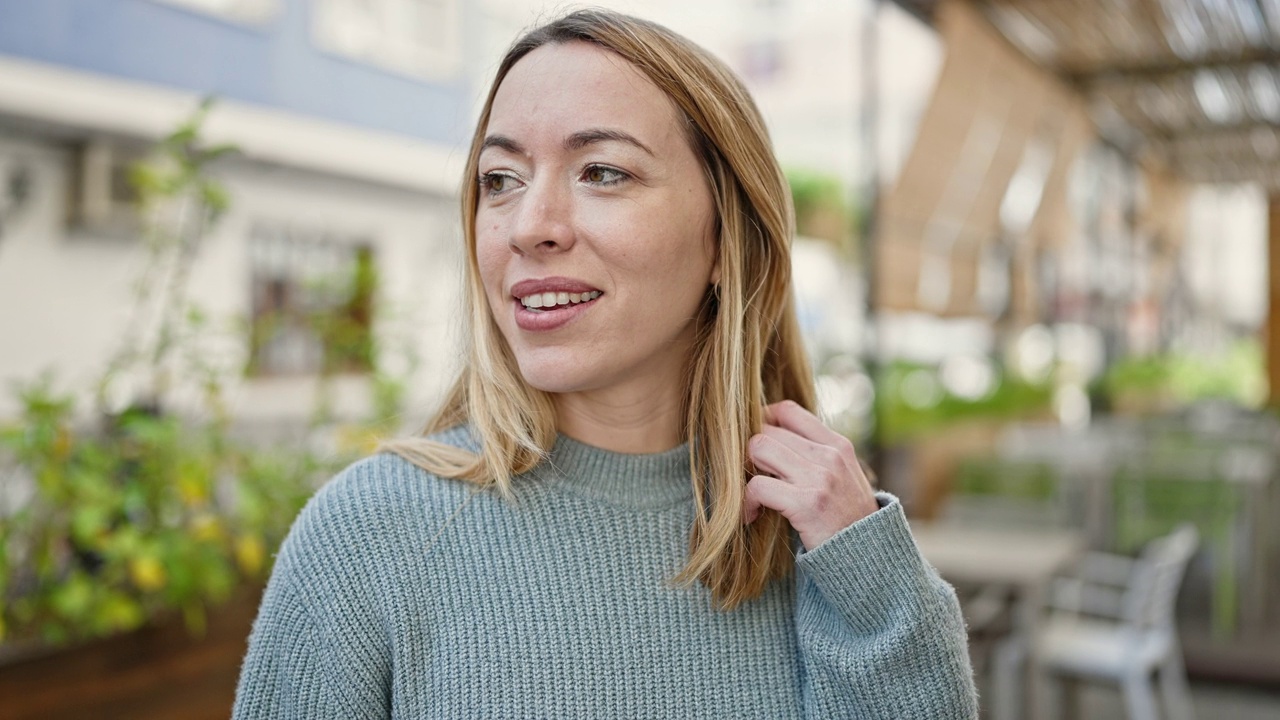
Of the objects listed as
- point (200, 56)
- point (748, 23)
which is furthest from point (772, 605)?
point (748, 23)

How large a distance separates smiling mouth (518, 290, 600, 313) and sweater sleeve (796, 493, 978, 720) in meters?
0.33

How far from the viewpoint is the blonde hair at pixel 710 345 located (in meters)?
1.16

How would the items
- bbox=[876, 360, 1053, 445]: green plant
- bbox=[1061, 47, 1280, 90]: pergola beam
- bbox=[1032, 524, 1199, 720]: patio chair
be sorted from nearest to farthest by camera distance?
bbox=[1032, 524, 1199, 720]: patio chair < bbox=[876, 360, 1053, 445]: green plant < bbox=[1061, 47, 1280, 90]: pergola beam

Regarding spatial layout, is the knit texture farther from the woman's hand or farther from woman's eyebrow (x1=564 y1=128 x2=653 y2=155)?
woman's eyebrow (x1=564 y1=128 x2=653 y2=155)

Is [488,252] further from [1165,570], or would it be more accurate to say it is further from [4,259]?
[1165,570]

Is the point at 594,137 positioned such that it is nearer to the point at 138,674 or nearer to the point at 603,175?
the point at 603,175

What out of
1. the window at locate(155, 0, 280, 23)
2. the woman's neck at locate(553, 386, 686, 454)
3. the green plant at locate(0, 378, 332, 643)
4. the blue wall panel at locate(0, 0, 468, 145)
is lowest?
the green plant at locate(0, 378, 332, 643)

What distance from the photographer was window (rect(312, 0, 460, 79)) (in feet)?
14.8

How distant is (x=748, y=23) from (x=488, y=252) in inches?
759

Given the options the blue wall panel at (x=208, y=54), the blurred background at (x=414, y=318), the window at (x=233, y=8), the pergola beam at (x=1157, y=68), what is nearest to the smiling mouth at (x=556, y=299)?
the blurred background at (x=414, y=318)

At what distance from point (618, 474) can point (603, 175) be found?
0.31 metres

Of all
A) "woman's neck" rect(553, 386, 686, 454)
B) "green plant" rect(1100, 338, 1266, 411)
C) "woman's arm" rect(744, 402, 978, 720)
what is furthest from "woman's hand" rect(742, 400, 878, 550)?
"green plant" rect(1100, 338, 1266, 411)

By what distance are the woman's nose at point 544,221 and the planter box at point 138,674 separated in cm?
137

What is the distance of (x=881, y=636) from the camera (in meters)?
1.13
